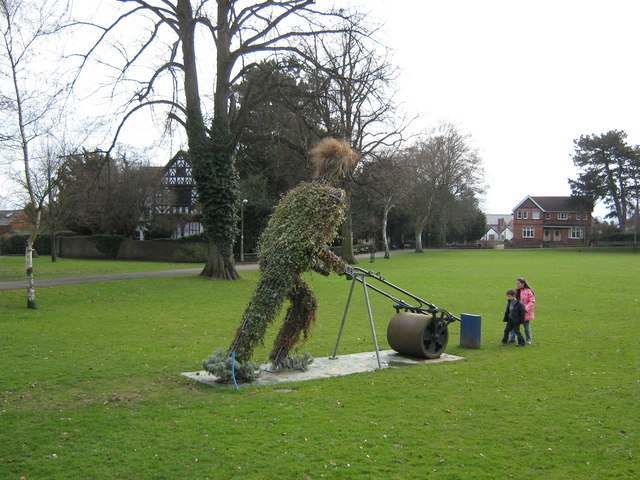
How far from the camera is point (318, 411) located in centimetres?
837

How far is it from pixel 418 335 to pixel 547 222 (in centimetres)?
10916

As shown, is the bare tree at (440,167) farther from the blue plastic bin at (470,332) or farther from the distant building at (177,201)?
the blue plastic bin at (470,332)

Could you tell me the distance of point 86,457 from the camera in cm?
650

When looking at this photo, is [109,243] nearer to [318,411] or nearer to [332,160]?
[332,160]

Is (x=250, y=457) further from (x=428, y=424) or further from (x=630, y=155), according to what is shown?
(x=630, y=155)

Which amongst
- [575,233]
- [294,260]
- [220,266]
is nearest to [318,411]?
[294,260]

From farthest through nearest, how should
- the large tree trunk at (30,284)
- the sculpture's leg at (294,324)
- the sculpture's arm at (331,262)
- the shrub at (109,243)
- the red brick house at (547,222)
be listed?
1. the red brick house at (547,222)
2. the shrub at (109,243)
3. the large tree trunk at (30,284)
4. the sculpture's leg at (294,324)
5. the sculpture's arm at (331,262)

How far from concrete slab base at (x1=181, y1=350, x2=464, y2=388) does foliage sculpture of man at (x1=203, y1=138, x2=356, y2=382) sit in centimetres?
25

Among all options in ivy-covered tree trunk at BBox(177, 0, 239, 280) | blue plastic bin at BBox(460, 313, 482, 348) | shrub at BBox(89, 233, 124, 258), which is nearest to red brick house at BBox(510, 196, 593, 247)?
shrub at BBox(89, 233, 124, 258)

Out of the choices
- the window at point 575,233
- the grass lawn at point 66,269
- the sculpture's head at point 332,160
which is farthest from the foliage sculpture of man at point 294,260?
the window at point 575,233

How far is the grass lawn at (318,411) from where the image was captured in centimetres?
637

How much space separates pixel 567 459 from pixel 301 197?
5.96 metres

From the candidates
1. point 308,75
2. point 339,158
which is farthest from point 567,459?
point 308,75

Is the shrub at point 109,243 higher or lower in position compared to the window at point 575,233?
lower
